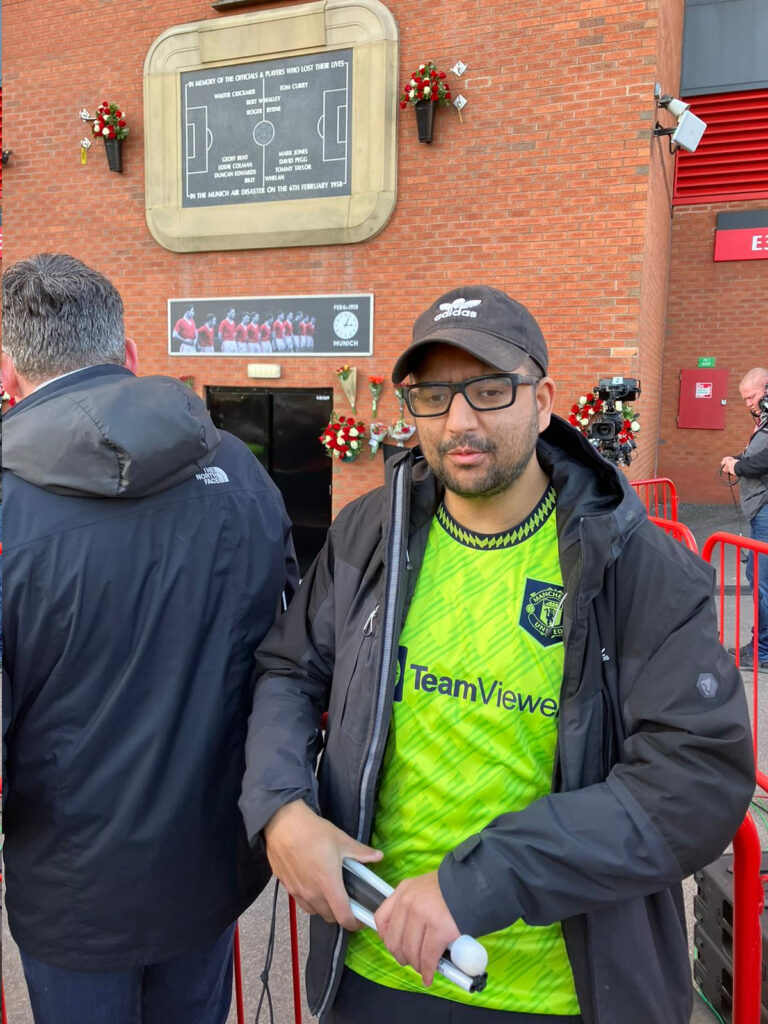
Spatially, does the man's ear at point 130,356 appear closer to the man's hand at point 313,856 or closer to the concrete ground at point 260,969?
the man's hand at point 313,856

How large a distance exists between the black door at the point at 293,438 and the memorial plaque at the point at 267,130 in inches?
77.9

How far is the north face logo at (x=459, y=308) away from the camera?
4.60ft

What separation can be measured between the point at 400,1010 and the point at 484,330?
49.8 inches

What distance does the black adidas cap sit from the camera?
135 cm

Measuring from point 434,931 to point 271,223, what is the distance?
733cm

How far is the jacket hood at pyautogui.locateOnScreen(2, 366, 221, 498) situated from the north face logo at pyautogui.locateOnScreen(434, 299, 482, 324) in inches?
20.7

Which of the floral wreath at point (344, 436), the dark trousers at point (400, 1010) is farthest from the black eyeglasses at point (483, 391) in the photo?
the floral wreath at point (344, 436)

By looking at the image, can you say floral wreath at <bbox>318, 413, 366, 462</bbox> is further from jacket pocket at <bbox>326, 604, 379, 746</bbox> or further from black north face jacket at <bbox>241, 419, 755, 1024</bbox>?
jacket pocket at <bbox>326, 604, 379, 746</bbox>

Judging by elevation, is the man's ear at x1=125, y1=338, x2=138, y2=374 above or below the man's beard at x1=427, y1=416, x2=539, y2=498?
above

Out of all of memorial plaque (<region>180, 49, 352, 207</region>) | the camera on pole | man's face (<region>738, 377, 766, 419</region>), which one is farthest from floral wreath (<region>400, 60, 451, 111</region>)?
man's face (<region>738, 377, 766, 419</region>)

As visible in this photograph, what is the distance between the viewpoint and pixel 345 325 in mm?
7395

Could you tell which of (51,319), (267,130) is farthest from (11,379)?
(267,130)

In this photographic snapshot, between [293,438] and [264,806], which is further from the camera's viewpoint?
[293,438]

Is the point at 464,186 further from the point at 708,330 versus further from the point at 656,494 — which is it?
the point at 708,330
